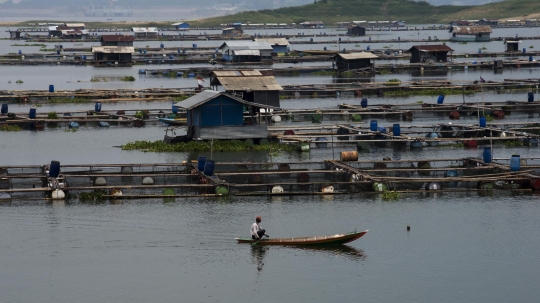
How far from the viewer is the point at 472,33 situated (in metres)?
142

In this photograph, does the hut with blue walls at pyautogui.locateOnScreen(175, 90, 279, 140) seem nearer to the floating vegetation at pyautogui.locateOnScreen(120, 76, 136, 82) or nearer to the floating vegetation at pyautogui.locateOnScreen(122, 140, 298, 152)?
the floating vegetation at pyautogui.locateOnScreen(122, 140, 298, 152)

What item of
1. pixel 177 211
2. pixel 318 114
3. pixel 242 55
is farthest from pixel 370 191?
pixel 242 55

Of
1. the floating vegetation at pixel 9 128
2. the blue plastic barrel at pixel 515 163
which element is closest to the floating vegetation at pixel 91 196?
the blue plastic barrel at pixel 515 163

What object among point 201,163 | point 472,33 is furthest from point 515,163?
point 472,33

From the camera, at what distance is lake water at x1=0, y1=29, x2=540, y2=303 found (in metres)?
26.1

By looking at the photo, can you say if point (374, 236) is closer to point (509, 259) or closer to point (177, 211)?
point (509, 259)

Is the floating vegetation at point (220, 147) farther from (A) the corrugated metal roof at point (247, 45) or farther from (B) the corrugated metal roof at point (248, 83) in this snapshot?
(A) the corrugated metal roof at point (247, 45)

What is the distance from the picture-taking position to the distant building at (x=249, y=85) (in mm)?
51084

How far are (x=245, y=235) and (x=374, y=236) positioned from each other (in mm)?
4257

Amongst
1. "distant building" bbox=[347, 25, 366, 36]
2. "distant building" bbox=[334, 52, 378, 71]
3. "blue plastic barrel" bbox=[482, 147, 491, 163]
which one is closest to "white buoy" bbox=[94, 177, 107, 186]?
"blue plastic barrel" bbox=[482, 147, 491, 163]

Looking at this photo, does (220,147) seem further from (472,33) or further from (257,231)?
(472,33)

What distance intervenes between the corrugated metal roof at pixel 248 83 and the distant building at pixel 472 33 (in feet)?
295

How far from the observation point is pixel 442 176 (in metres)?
38.4

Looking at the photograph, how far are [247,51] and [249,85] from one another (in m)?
52.3
